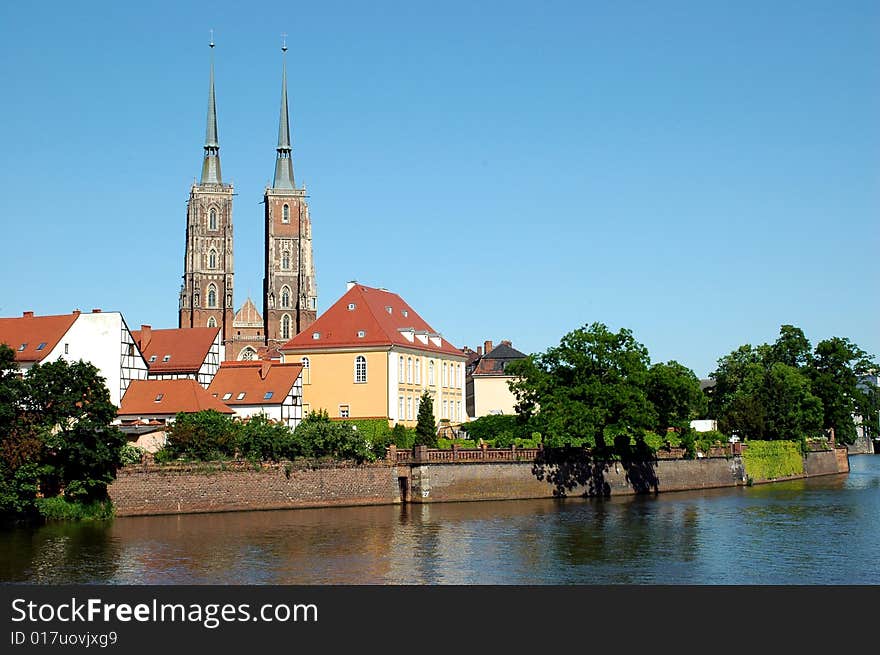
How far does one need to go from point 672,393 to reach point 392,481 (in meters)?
18.6

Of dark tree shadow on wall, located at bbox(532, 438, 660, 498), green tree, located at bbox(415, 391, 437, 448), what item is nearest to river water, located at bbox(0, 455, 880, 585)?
dark tree shadow on wall, located at bbox(532, 438, 660, 498)

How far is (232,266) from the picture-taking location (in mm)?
146625

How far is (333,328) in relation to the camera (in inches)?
3177

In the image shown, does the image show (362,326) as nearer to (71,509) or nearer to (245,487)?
(245,487)

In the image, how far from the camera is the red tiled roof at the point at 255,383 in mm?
73188

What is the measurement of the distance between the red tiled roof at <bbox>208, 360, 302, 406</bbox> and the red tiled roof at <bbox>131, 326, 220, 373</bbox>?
128 inches

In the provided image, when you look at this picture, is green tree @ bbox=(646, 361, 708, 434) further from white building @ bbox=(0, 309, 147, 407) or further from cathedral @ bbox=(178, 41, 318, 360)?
cathedral @ bbox=(178, 41, 318, 360)

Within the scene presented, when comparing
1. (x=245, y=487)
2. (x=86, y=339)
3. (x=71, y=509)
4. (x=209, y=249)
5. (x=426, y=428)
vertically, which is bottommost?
(x=71, y=509)

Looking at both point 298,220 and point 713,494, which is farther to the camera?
point 298,220

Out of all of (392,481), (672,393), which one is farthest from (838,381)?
(392,481)
